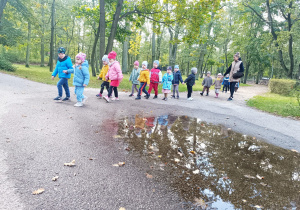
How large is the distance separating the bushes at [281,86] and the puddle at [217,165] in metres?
16.6

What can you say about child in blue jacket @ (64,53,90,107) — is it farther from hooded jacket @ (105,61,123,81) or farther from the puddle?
the puddle

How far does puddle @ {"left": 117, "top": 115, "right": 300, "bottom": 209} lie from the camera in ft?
9.03

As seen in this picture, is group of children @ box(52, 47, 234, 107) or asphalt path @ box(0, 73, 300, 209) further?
group of children @ box(52, 47, 234, 107)

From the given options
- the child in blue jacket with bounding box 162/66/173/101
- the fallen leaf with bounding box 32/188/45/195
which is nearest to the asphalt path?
the fallen leaf with bounding box 32/188/45/195

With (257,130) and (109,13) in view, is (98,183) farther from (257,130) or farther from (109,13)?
(109,13)

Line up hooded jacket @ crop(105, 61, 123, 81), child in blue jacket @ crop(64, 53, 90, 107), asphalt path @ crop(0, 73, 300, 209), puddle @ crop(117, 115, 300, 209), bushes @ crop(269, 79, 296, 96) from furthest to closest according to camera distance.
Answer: bushes @ crop(269, 79, 296, 96) → hooded jacket @ crop(105, 61, 123, 81) → child in blue jacket @ crop(64, 53, 90, 107) → puddle @ crop(117, 115, 300, 209) → asphalt path @ crop(0, 73, 300, 209)

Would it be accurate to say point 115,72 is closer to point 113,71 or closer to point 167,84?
point 113,71

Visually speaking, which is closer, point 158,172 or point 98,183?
point 98,183

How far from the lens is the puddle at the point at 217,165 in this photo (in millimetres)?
2752

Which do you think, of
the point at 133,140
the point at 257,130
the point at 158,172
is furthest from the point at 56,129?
Answer: the point at 257,130

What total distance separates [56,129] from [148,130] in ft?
7.53

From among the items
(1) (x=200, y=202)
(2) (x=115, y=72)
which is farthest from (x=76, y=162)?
(2) (x=115, y=72)

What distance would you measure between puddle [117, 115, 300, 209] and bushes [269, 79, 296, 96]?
16581mm

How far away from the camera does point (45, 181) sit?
8.93ft
